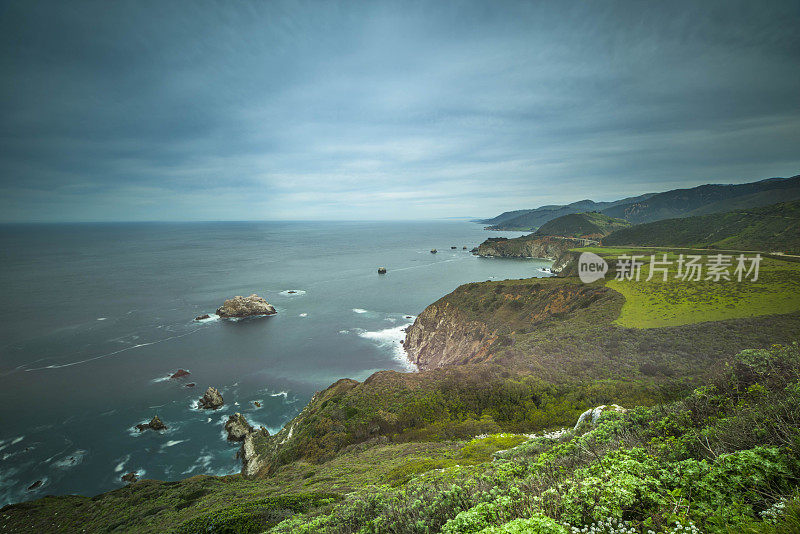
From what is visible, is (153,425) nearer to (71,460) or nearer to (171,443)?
(171,443)

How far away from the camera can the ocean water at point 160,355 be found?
2786 cm

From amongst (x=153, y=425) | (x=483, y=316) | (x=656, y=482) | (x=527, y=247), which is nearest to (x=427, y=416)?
(x=656, y=482)

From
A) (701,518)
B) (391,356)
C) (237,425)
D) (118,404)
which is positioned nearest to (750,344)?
(701,518)

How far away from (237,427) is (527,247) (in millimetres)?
146560

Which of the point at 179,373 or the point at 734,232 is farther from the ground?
the point at 734,232

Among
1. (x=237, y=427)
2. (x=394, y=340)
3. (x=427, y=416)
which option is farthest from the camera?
(x=394, y=340)

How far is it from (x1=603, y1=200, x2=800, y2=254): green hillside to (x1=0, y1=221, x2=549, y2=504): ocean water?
57.4 m

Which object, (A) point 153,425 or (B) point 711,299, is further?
(B) point 711,299

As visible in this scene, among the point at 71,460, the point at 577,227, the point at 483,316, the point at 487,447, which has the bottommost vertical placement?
the point at 71,460

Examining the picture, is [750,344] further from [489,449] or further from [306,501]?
[306,501]

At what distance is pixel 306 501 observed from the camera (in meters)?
10.4

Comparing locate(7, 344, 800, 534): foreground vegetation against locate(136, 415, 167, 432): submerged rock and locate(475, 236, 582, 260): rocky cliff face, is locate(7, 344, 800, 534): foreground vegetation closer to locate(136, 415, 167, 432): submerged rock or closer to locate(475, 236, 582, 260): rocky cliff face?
locate(136, 415, 167, 432): submerged rock

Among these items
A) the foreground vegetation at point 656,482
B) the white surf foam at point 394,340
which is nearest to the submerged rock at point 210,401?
the white surf foam at point 394,340

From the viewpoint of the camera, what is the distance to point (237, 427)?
1196 inches
